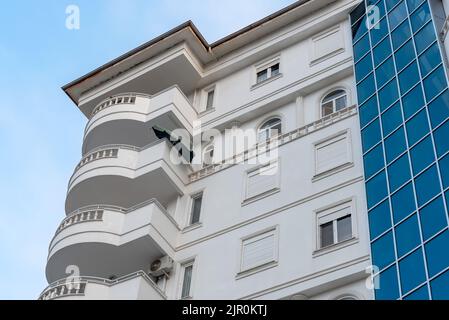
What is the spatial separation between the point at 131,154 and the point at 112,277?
4.22 metres

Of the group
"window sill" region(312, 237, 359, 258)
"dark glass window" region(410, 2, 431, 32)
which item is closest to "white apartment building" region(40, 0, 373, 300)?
"window sill" region(312, 237, 359, 258)

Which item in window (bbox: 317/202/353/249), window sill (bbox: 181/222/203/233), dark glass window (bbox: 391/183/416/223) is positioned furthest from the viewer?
window sill (bbox: 181/222/203/233)

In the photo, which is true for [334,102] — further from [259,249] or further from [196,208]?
[259,249]

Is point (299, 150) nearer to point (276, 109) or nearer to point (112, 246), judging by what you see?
point (276, 109)

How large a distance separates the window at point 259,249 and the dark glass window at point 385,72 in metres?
5.33

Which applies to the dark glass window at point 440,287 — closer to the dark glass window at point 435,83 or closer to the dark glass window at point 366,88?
the dark glass window at point 435,83

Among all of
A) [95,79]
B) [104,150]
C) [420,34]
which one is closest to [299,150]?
[420,34]

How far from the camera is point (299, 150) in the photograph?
25.5 m

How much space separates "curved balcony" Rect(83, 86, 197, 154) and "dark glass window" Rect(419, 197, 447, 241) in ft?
37.8

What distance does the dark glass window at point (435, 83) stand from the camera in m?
21.9

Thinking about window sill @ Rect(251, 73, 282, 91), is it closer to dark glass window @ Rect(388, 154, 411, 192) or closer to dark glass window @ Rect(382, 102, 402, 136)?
dark glass window @ Rect(382, 102, 402, 136)

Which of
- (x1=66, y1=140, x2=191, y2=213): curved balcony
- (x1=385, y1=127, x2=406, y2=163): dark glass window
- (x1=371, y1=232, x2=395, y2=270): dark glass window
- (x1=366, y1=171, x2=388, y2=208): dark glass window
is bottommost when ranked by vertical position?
(x1=371, y1=232, x2=395, y2=270): dark glass window

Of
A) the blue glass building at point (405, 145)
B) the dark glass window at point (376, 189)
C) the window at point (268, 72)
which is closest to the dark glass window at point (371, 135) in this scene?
the blue glass building at point (405, 145)

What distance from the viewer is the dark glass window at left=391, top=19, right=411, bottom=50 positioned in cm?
2483
